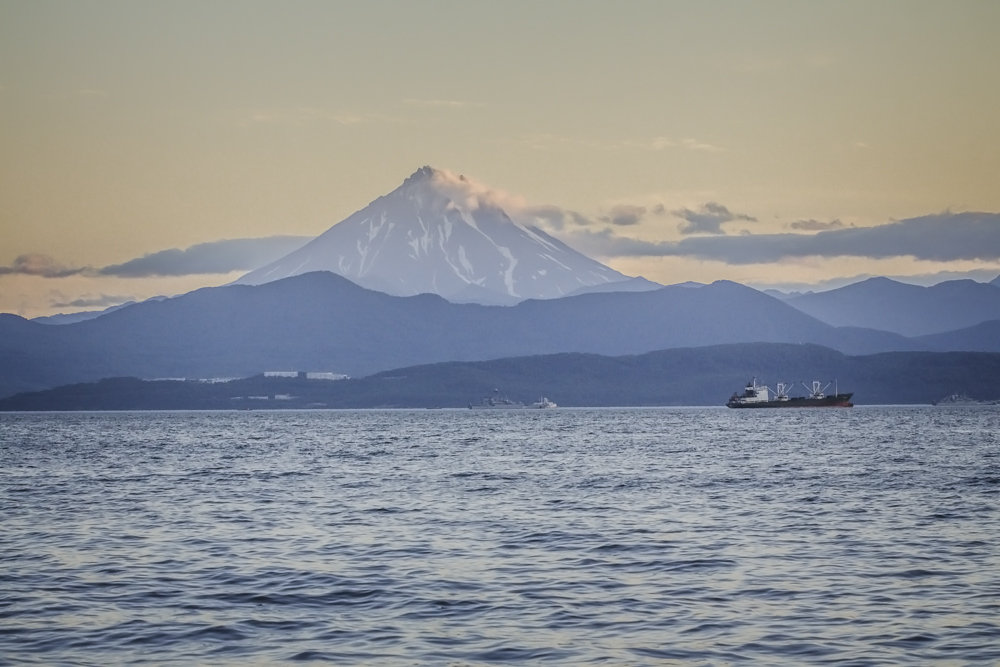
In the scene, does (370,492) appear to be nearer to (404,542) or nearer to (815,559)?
(404,542)

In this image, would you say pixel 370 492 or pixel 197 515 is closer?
pixel 197 515

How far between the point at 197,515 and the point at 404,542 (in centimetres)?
1278

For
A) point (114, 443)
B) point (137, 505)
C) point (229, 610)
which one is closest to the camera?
point (229, 610)

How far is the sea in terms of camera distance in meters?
24.9

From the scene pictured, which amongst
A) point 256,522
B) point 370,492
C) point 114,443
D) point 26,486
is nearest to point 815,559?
point 256,522

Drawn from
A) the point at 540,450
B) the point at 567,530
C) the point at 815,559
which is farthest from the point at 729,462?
the point at 815,559

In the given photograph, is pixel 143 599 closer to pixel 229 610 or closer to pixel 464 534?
pixel 229 610

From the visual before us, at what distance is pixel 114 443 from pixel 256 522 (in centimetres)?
9288

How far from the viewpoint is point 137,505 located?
54031 millimetres

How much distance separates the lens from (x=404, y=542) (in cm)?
4031

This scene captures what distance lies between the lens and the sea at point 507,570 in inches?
980

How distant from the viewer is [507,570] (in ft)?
112

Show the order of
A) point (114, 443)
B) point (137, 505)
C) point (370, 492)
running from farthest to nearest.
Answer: point (114, 443) → point (370, 492) → point (137, 505)

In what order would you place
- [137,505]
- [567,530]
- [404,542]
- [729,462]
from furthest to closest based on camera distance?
1. [729,462]
2. [137,505]
3. [567,530]
4. [404,542]
